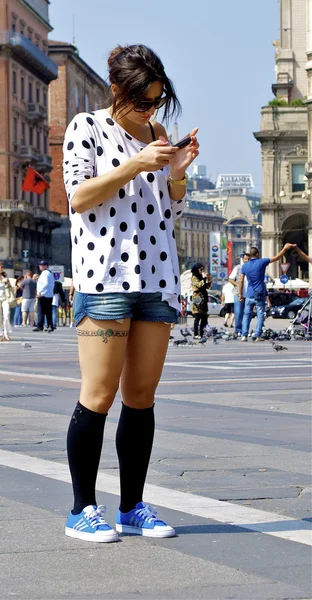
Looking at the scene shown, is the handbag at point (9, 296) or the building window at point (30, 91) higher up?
the building window at point (30, 91)

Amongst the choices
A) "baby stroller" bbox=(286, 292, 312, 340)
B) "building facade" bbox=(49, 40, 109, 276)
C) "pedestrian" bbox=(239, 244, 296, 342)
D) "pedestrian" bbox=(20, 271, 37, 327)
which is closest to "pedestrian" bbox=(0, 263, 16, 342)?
"pedestrian" bbox=(239, 244, 296, 342)

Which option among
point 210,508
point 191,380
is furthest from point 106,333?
point 191,380

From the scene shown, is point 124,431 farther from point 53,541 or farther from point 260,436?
point 260,436

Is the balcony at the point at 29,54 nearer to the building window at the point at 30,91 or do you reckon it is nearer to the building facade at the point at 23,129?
the building facade at the point at 23,129

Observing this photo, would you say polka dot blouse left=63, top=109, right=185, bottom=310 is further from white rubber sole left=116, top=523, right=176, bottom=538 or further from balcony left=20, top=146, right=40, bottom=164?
balcony left=20, top=146, right=40, bottom=164

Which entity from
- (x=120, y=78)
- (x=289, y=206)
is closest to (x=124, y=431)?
(x=120, y=78)

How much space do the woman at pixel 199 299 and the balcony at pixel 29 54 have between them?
58.3 m

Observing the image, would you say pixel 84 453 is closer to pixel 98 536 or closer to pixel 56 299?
pixel 98 536

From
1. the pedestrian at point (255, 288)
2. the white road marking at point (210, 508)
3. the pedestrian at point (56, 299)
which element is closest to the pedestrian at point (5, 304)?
the pedestrian at point (255, 288)

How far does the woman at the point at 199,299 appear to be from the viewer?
25.8m

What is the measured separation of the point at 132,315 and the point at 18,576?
3.79ft

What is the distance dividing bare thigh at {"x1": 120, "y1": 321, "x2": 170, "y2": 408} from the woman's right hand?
0.60 m

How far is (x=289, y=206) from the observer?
79.8m

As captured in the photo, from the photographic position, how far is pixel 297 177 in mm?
80625
